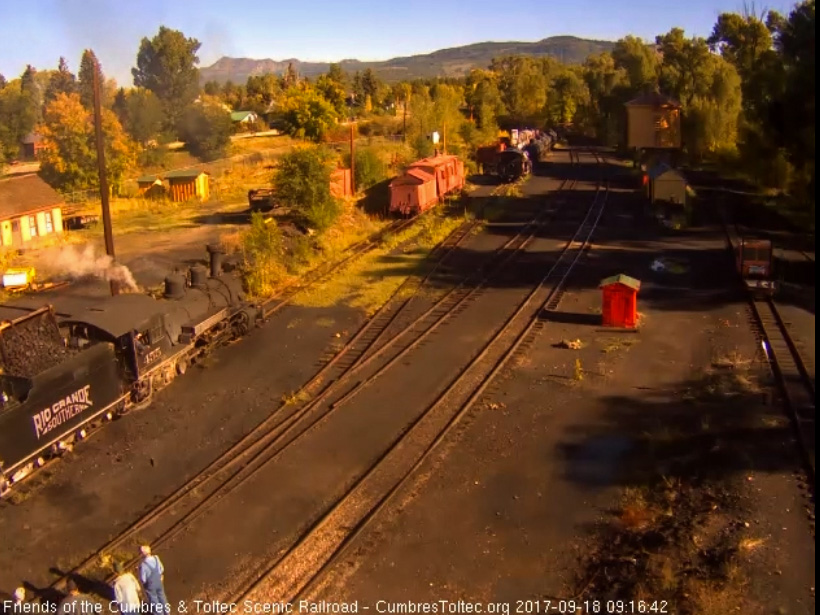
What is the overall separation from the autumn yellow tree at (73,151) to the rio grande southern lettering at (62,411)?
36642 mm

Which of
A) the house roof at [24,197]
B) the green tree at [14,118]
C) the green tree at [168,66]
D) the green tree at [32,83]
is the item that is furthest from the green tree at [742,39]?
the green tree at [32,83]

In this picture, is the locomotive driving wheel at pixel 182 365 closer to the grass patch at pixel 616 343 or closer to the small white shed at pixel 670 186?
the grass patch at pixel 616 343

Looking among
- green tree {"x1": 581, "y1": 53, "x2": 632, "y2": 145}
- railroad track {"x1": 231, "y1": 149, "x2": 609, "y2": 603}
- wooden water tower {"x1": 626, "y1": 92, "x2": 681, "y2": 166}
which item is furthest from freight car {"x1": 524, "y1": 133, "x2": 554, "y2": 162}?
railroad track {"x1": 231, "y1": 149, "x2": 609, "y2": 603}

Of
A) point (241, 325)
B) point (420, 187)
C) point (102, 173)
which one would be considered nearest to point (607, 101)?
point (420, 187)

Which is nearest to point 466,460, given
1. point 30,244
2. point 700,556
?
point 700,556

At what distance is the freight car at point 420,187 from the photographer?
36.1m

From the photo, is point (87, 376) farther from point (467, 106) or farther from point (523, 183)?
point (467, 106)

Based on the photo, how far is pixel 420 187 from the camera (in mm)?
36062

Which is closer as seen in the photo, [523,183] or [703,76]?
[523,183]

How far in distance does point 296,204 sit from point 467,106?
2439 inches

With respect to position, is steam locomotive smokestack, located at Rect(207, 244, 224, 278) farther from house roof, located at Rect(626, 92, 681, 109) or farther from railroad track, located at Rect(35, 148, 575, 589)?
house roof, located at Rect(626, 92, 681, 109)

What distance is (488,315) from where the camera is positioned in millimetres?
21469

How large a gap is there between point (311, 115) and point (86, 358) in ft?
189

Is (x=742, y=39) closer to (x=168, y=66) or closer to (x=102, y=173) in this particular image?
(x=168, y=66)
